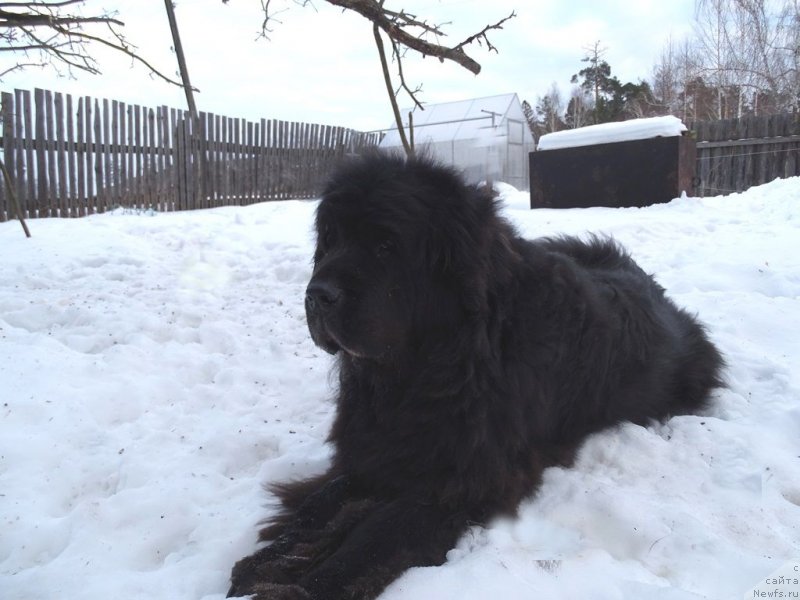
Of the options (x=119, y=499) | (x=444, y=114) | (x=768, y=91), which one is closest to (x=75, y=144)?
(x=119, y=499)

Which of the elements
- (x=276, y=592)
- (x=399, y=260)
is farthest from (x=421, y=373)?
(x=276, y=592)

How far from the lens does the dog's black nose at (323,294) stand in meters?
2.05

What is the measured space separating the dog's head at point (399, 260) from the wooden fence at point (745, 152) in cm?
1580

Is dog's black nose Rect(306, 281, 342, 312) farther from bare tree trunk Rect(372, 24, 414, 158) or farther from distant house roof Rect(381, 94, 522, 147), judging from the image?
distant house roof Rect(381, 94, 522, 147)

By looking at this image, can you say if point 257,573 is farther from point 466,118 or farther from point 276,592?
point 466,118

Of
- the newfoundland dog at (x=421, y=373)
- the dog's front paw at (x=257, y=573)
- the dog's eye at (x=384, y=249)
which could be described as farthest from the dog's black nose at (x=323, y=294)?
the dog's front paw at (x=257, y=573)

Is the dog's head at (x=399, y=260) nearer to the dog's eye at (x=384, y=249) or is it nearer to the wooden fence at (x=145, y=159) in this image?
the dog's eye at (x=384, y=249)

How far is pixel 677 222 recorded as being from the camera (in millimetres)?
7246

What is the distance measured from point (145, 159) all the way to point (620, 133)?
909cm

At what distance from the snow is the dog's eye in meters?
7.90

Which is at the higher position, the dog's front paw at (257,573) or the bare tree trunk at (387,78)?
the bare tree trunk at (387,78)

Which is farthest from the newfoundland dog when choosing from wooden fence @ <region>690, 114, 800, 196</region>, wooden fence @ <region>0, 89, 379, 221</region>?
wooden fence @ <region>690, 114, 800, 196</region>

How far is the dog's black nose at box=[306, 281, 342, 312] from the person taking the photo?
2055 millimetres

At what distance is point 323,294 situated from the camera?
81.0 inches
